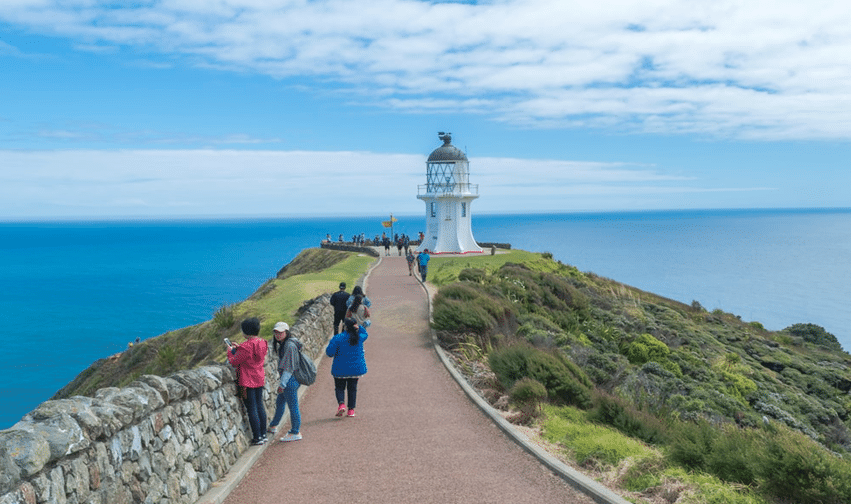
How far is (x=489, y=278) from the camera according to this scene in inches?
1044

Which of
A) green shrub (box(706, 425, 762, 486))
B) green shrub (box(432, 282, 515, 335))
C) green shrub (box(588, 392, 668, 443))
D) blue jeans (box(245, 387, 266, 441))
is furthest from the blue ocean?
green shrub (box(706, 425, 762, 486))

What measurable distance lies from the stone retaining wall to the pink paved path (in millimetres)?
665

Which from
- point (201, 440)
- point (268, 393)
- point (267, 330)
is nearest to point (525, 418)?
point (268, 393)

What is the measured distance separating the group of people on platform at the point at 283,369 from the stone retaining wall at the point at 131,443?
0.74 feet

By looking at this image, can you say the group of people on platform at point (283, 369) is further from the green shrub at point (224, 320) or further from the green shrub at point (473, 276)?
the green shrub at point (473, 276)

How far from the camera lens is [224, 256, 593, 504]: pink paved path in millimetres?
7641

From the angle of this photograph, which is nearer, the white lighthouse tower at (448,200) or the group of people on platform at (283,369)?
the group of people on platform at (283,369)

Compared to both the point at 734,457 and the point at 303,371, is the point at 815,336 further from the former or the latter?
the point at 303,371

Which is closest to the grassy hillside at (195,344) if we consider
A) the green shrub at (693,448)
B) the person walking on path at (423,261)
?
the person walking on path at (423,261)

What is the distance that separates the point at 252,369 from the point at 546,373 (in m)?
5.74

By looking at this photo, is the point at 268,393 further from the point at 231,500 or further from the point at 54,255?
the point at 54,255

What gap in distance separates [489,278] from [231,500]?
64.5 feet

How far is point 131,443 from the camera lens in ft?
20.5

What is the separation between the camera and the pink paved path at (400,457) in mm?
7641
